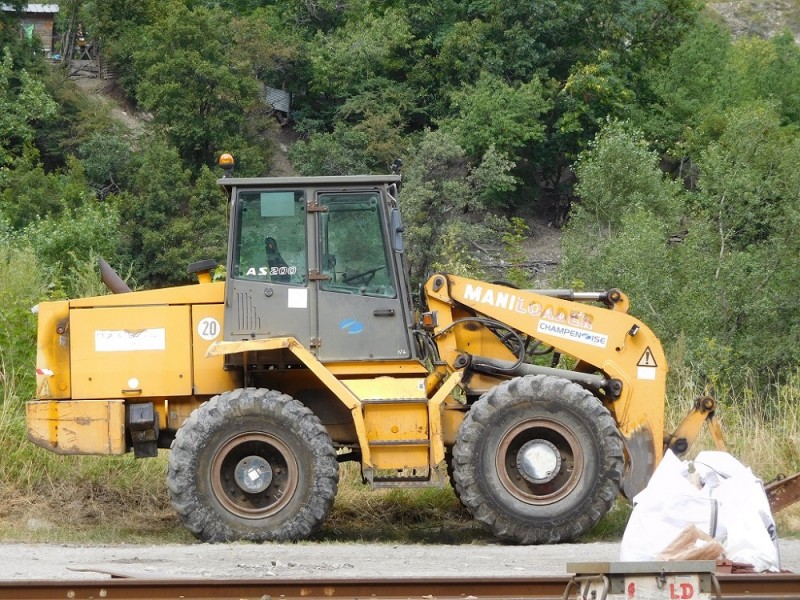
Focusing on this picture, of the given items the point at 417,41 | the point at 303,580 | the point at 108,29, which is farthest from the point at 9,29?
the point at 303,580

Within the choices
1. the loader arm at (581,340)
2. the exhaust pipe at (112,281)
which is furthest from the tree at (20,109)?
the loader arm at (581,340)

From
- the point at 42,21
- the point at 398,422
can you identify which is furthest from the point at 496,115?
the point at 398,422

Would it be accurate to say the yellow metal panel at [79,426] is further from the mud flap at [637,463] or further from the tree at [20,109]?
the tree at [20,109]

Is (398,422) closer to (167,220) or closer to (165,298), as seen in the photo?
(165,298)

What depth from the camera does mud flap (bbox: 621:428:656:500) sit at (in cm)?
1053

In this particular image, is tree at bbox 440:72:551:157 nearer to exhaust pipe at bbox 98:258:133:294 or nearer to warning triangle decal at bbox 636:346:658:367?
exhaust pipe at bbox 98:258:133:294

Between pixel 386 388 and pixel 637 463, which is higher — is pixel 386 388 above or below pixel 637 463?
above

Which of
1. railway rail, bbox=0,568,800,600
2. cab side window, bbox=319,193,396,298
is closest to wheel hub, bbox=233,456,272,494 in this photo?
cab side window, bbox=319,193,396,298

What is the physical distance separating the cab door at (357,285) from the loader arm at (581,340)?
20.0 inches

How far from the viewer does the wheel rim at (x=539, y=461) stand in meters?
10.2

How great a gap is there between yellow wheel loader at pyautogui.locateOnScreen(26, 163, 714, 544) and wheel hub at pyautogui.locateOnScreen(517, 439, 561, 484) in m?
0.01

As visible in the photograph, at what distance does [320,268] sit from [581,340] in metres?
2.30

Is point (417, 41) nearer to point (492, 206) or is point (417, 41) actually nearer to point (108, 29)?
point (492, 206)

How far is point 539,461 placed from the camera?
33.7 feet
